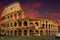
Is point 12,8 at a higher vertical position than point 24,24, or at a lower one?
higher

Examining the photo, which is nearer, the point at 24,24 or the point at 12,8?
the point at 24,24

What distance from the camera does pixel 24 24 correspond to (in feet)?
188

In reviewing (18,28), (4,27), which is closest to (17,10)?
(18,28)

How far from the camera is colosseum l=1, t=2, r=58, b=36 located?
5434 cm

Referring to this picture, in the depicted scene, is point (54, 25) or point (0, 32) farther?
point (0, 32)

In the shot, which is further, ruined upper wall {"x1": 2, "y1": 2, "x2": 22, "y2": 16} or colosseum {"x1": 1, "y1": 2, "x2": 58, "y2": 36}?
ruined upper wall {"x1": 2, "y1": 2, "x2": 22, "y2": 16}

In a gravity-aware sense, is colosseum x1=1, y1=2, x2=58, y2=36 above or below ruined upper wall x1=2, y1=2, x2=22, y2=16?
below

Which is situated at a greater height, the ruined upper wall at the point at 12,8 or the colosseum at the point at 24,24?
the ruined upper wall at the point at 12,8

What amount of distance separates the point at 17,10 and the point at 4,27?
1080 cm

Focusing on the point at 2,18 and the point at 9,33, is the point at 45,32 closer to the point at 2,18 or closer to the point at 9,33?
the point at 9,33

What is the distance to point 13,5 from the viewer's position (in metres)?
59.2

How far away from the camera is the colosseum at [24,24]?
5434cm

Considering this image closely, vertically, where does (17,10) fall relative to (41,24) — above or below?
above

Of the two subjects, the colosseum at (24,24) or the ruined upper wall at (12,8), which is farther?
the ruined upper wall at (12,8)
